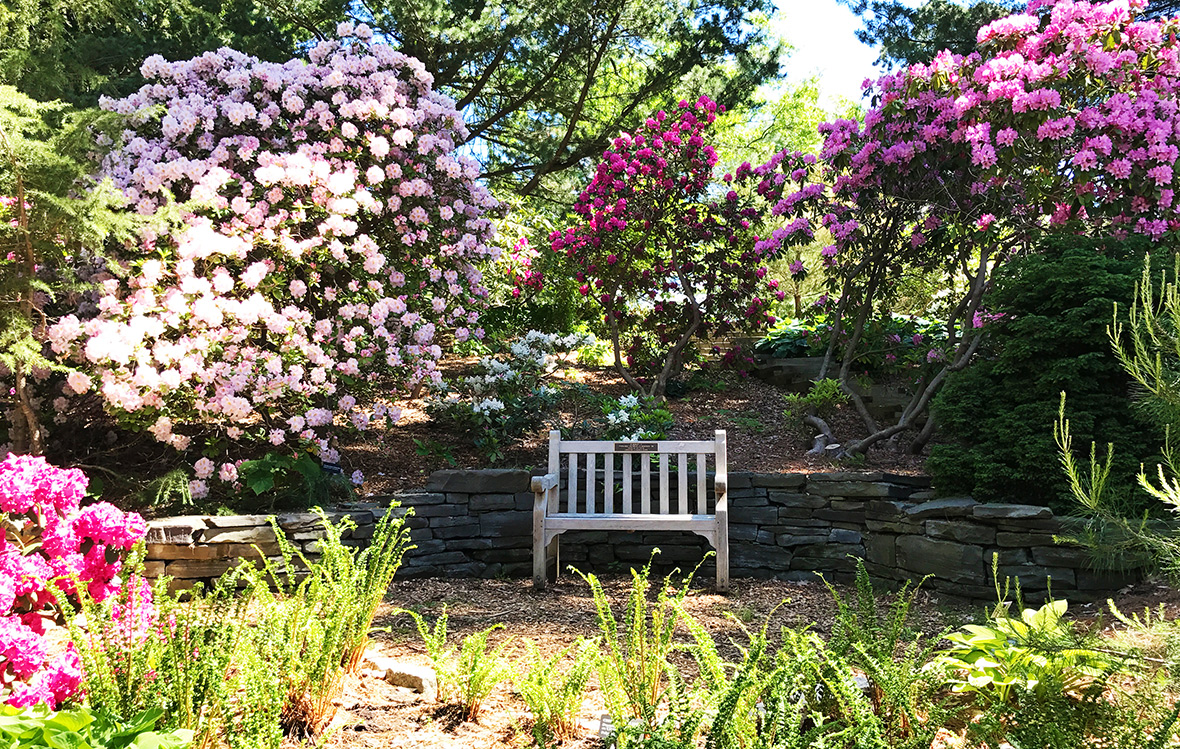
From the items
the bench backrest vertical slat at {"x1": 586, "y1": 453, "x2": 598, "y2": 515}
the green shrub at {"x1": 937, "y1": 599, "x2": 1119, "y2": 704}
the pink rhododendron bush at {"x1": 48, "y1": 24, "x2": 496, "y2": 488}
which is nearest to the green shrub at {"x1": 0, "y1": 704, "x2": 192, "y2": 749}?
the green shrub at {"x1": 937, "y1": 599, "x2": 1119, "y2": 704}

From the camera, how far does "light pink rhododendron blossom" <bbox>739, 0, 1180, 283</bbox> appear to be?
487cm

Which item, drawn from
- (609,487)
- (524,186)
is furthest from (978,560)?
(524,186)

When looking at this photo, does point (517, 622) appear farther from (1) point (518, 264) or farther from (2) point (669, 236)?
(1) point (518, 264)

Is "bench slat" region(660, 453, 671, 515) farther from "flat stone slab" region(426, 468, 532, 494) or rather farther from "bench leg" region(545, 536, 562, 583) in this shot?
"flat stone slab" region(426, 468, 532, 494)

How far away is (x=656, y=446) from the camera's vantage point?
181 inches

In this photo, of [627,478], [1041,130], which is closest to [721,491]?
[627,478]

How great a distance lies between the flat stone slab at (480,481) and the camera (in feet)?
15.4

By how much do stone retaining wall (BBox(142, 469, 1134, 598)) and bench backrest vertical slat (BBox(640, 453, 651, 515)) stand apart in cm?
30

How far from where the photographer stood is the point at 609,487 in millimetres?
4582

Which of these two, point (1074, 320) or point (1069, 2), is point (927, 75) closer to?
point (1069, 2)

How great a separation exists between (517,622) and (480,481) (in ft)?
3.40

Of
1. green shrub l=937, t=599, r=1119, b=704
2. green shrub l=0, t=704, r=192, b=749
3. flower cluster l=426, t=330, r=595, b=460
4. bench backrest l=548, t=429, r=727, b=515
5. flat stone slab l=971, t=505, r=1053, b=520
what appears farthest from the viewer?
flower cluster l=426, t=330, r=595, b=460

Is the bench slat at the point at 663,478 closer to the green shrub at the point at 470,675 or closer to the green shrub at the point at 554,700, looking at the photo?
the green shrub at the point at 470,675

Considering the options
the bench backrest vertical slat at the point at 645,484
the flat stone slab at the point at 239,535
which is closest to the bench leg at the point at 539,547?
the bench backrest vertical slat at the point at 645,484
